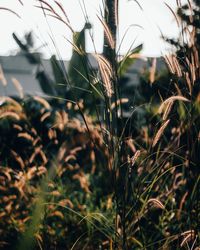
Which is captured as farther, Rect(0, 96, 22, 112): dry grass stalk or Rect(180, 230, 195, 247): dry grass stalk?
Rect(0, 96, 22, 112): dry grass stalk

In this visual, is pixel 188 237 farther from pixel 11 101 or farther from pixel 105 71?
pixel 11 101

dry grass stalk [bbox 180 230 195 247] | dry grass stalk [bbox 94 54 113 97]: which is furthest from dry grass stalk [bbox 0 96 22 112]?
dry grass stalk [bbox 180 230 195 247]

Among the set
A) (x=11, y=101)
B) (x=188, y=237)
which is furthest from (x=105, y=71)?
(x=11, y=101)

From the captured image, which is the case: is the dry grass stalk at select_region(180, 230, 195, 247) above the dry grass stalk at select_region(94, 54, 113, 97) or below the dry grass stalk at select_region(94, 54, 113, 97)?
below

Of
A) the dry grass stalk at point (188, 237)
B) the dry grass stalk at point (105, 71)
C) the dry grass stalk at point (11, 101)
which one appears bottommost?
the dry grass stalk at point (188, 237)

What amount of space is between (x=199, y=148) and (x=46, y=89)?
3.62 meters

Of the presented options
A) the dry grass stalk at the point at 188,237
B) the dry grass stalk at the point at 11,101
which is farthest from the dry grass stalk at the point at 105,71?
the dry grass stalk at the point at 11,101

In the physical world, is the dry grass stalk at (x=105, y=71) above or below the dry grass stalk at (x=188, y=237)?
above

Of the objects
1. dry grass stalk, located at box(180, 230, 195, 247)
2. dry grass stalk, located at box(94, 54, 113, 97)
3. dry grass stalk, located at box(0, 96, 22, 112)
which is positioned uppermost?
dry grass stalk, located at box(94, 54, 113, 97)

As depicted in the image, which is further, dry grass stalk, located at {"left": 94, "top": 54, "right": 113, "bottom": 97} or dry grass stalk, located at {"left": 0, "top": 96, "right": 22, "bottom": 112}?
dry grass stalk, located at {"left": 0, "top": 96, "right": 22, "bottom": 112}

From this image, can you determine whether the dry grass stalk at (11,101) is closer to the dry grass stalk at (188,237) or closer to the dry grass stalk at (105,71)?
the dry grass stalk at (105,71)

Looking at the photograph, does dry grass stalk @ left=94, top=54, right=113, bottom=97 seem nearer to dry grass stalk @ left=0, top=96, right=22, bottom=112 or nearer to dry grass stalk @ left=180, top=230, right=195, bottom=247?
dry grass stalk @ left=180, top=230, right=195, bottom=247

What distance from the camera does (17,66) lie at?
15938mm

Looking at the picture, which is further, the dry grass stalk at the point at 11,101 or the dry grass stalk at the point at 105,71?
the dry grass stalk at the point at 11,101
